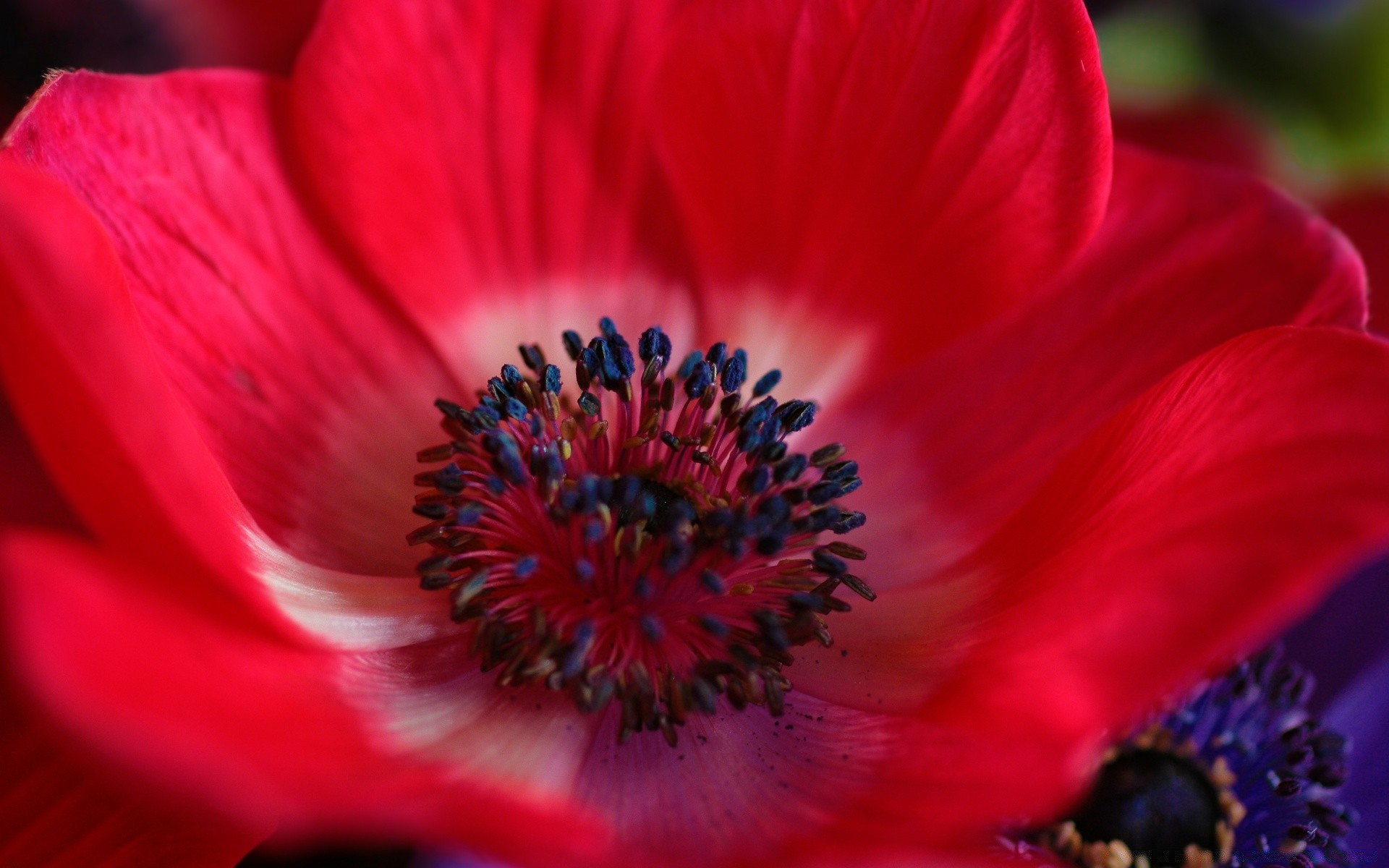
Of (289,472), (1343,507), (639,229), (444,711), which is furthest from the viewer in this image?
(639,229)

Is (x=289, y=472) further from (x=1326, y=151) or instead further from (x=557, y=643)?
(x=1326, y=151)

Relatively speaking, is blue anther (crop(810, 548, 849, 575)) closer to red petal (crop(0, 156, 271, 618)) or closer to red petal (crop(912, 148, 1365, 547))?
red petal (crop(912, 148, 1365, 547))

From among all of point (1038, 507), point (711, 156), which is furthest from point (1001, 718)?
point (711, 156)

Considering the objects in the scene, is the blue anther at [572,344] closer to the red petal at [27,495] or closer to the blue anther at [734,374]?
the blue anther at [734,374]

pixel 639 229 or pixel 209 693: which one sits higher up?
pixel 639 229

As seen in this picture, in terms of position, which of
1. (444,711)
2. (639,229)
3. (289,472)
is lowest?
(444,711)

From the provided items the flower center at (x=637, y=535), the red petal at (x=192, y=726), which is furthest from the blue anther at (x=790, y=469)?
the red petal at (x=192, y=726)

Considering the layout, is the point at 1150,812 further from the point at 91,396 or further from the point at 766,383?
the point at 91,396
